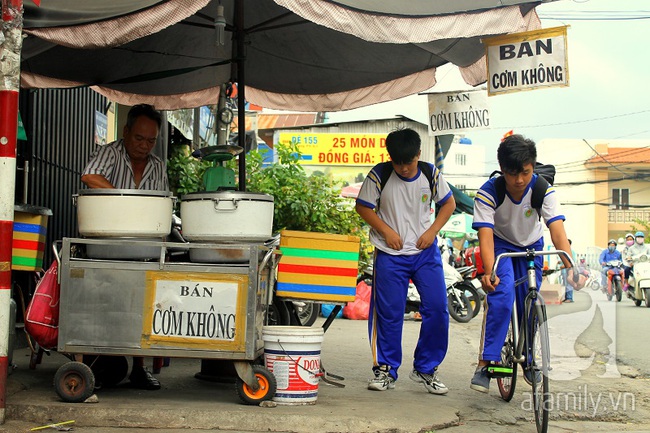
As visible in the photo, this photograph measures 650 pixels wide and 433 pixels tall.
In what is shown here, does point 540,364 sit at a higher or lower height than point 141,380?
higher

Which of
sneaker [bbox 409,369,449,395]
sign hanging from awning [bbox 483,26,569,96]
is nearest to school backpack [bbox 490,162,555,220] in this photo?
sign hanging from awning [bbox 483,26,569,96]

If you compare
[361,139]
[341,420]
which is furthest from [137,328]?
→ [361,139]

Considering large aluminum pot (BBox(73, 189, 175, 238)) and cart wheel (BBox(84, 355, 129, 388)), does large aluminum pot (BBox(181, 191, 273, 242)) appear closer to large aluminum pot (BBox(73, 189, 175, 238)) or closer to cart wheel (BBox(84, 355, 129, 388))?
large aluminum pot (BBox(73, 189, 175, 238))

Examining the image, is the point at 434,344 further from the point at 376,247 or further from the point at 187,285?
the point at 187,285

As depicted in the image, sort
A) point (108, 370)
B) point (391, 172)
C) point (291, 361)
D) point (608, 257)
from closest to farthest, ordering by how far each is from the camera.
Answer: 1. point (291, 361)
2. point (108, 370)
3. point (391, 172)
4. point (608, 257)

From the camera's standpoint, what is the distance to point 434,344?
20.6 ft

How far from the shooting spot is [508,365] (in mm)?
5934

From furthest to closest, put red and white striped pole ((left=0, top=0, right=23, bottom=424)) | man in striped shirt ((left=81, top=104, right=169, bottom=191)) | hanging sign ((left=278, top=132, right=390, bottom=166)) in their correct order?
hanging sign ((left=278, top=132, right=390, bottom=166)) → man in striped shirt ((left=81, top=104, right=169, bottom=191)) → red and white striped pole ((left=0, top=0, right=23, bottom=424))

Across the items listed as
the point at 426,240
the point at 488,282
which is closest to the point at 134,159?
the point at 426,240

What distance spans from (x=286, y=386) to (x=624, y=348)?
704 centimetres

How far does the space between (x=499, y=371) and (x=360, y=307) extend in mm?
8922

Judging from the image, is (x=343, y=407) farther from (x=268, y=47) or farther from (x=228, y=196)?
(x=268, y=47)

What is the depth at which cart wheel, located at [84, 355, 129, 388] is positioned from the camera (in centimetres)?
566

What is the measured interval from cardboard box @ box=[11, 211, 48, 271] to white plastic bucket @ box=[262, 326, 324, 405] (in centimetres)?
165
